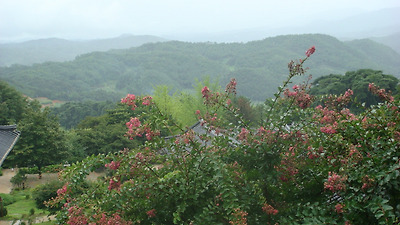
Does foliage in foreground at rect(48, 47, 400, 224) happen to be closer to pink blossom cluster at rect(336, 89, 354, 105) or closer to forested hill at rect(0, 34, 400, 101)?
pink blossom cluster at rect(336, 89, 354, 105)

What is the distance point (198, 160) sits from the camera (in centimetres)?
261

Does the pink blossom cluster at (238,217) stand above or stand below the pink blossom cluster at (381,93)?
below

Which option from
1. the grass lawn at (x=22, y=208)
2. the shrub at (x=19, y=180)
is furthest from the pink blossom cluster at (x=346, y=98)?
the shrub at (x=19, y=180)

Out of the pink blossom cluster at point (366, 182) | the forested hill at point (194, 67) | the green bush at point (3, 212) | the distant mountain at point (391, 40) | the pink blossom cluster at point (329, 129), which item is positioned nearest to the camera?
the pink blossom cluster at point (366, 182)

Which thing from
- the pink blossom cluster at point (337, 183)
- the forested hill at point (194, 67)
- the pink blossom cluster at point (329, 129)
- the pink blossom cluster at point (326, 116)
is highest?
the pink blossom cluster at point (326, 116)

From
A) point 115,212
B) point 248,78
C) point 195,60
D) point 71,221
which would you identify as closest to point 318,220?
point 115,212

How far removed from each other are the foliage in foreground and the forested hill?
70.8 meters

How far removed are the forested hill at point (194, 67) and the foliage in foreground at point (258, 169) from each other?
70752 mm

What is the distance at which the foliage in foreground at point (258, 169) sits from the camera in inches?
89.4

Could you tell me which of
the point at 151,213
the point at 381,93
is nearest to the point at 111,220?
the point at 151,213

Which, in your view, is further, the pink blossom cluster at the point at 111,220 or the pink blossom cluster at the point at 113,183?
the pink blossom cluster at the point at 113,183

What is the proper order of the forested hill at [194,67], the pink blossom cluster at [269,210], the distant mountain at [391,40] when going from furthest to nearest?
the distant mountain at [391,40] < the forested hill at [194,67] < the pink blossom cluster at [269,210]

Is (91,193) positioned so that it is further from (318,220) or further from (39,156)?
(39,156)

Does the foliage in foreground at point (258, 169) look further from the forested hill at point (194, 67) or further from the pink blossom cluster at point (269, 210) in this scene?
the forested hill at point (194, 67)
